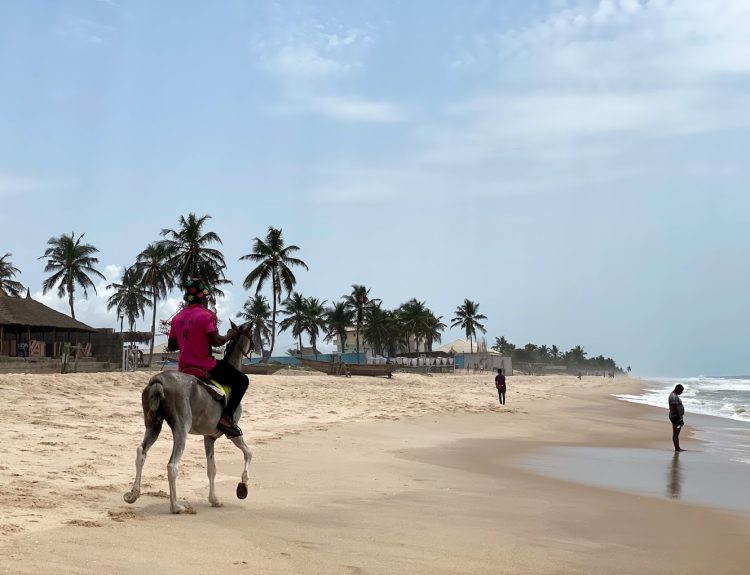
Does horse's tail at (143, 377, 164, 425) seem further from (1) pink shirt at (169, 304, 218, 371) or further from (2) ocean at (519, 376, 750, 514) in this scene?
(2) ocean at (519, 376, 750, 514)

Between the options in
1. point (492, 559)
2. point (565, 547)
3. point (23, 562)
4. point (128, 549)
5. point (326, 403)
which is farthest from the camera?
point (326, 403)

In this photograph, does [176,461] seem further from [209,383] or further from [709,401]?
[709,401]

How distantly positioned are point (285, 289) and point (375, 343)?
36583mm

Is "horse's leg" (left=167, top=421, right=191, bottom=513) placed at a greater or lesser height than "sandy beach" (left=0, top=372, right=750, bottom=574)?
greater

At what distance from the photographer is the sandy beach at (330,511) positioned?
6.24m

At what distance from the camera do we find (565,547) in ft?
23.9

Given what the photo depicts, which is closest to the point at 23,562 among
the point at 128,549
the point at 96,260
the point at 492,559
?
the point at 128,549

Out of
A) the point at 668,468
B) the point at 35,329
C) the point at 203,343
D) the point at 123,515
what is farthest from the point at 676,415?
the point at 35,329

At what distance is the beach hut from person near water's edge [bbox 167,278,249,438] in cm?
3431

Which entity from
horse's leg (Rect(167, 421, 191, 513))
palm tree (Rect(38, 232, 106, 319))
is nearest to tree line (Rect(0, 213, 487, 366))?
palm tree (Rect(38, 232, 106, 319))

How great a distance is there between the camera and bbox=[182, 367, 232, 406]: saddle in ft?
27.1

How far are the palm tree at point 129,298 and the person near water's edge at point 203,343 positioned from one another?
89.0 m

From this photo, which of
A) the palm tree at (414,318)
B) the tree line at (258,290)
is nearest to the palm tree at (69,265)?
the tree line at (258,290)

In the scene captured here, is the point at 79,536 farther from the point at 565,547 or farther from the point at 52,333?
the point at 52,333
